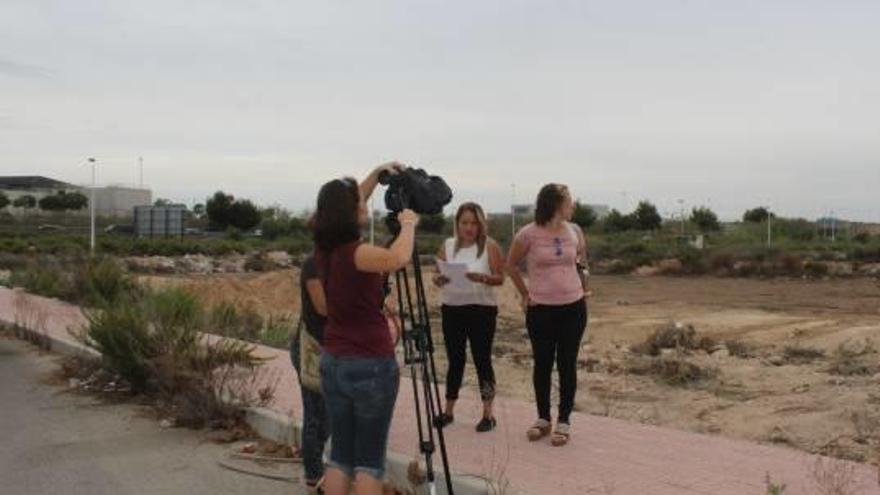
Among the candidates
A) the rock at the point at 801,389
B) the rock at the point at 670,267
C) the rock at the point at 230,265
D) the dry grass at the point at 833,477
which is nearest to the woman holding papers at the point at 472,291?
the dry grass at the point at 833,477

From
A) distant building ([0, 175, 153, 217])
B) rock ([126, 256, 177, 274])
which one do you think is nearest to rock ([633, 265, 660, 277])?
rock ([126, 256, 177, 274])

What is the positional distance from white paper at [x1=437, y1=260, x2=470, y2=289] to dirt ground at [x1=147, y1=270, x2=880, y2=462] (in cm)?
282

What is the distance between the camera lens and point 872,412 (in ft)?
30.4

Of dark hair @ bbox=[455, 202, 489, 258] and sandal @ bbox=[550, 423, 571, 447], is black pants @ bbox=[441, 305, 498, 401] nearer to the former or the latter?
dark hair @ bbox=[455, 202, 489, 258]

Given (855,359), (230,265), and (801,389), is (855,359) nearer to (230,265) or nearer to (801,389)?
(801,389)

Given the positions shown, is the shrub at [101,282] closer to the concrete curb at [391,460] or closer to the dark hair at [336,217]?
the concrete curb at [391,460]

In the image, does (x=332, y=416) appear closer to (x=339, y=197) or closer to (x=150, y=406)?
(x=339, y=197)

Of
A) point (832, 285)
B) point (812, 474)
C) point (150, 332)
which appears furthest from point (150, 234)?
point (812, 474)

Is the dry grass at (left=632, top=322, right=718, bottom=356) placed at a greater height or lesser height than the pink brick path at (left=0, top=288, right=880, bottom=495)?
lesser

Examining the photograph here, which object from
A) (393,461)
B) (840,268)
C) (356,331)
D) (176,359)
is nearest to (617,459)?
(393,461)

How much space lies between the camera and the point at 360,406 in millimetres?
4668

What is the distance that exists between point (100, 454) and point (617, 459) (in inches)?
159

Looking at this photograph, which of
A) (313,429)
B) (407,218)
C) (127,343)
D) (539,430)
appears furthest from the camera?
(127,343)

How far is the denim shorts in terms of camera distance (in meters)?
4.64
